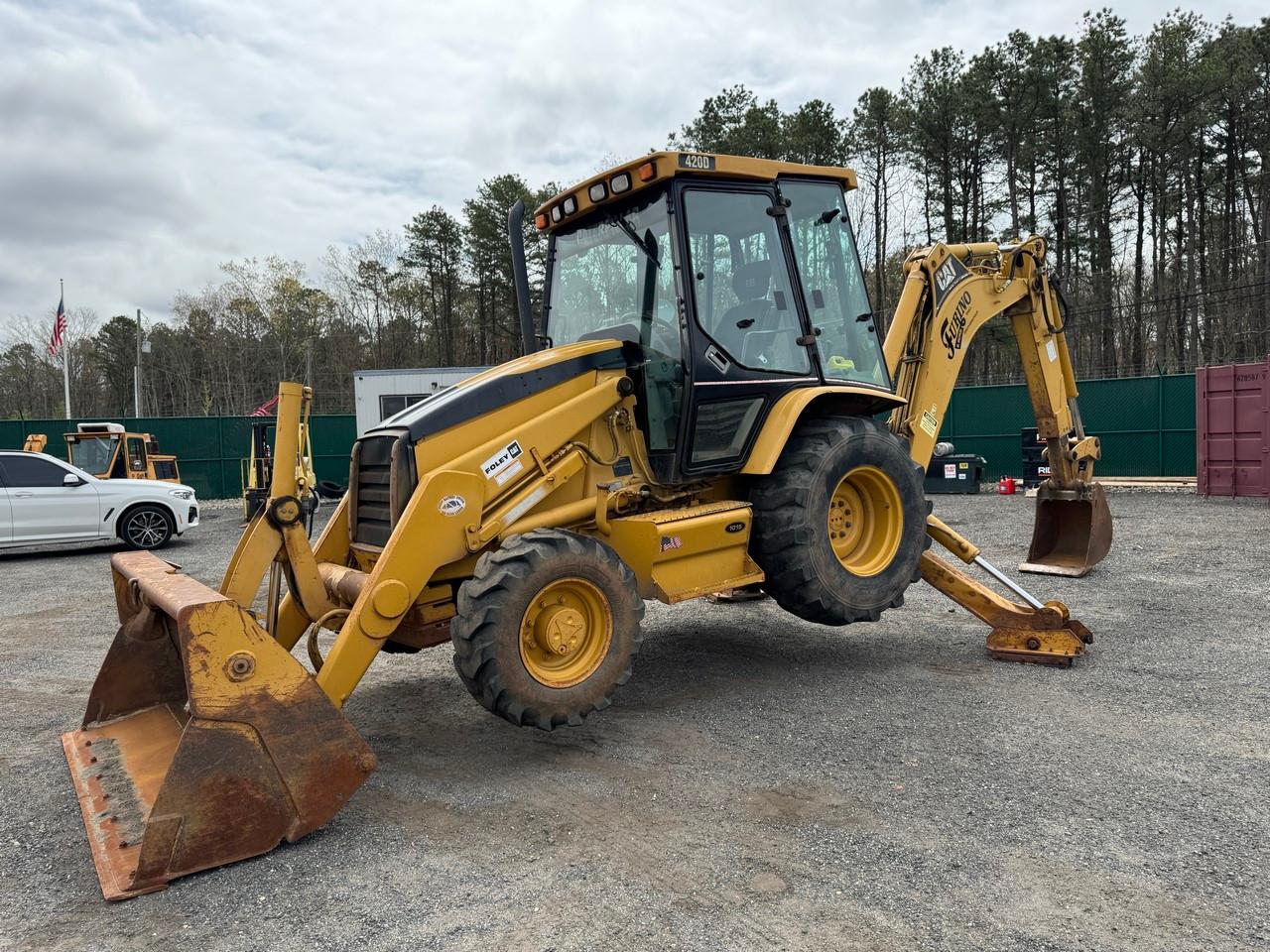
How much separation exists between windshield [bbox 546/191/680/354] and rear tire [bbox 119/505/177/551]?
1043cm

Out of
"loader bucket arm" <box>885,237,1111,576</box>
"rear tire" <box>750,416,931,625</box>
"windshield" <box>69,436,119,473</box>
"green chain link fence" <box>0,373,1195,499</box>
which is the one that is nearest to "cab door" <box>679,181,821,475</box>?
"rear tire" <box>750,416,931,625</box>

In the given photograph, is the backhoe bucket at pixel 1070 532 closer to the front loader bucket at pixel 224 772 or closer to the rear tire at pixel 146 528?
the front loader bucket at pixel 224 772

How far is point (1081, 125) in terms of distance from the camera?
2825cm

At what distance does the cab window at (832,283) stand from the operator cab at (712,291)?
10mm

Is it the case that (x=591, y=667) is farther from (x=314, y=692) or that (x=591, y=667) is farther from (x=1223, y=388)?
(x=1223, y=388)

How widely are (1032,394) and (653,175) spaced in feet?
15.4

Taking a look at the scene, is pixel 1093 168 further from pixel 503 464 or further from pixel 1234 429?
pixel 503 464

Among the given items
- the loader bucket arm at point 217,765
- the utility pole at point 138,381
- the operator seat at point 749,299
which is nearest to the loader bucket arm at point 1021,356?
the operator seat at point 749,299

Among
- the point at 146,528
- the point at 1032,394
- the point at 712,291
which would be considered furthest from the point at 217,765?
the point at 146,528

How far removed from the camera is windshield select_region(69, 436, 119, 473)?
1811 cm

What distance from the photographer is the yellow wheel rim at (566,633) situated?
13.3 feet

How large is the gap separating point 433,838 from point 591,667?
107 cm

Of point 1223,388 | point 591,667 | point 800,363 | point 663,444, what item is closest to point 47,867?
point 591,667

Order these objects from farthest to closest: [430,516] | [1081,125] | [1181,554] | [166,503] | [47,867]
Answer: [1081,125], [166,503], [1181,554], [430,516], [47,867]
